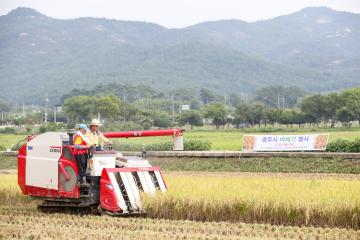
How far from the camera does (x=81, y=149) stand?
18.1m

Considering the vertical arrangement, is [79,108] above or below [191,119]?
above

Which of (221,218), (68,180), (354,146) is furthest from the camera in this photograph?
(354,146)

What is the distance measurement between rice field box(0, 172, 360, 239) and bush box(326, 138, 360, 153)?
1960 cm

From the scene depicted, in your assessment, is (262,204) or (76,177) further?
(76,177)

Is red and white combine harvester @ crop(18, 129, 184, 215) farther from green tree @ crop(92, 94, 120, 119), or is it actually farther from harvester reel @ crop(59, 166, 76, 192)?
green tree @ crop(92, 94, 120, 119)

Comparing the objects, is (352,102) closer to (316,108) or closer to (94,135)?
(316,108)

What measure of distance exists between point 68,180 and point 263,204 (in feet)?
15.6

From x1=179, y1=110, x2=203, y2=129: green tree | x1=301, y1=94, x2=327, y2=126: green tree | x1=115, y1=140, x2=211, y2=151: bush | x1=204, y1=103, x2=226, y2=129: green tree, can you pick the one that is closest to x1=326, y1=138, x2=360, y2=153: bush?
x1=115, y1=140, x2=211, y2=151: bush

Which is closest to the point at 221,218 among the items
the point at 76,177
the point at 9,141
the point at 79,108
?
the point at 76,177

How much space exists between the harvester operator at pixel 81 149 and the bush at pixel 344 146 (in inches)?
886

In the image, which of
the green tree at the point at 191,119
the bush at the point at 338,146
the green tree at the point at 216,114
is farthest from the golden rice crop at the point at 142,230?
the green tree at the point at 216,114

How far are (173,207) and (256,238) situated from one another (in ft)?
12.4

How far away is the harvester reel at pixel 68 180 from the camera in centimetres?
1792

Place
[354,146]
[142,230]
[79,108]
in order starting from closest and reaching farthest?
[142,230]
[354,146]
[79,108]
